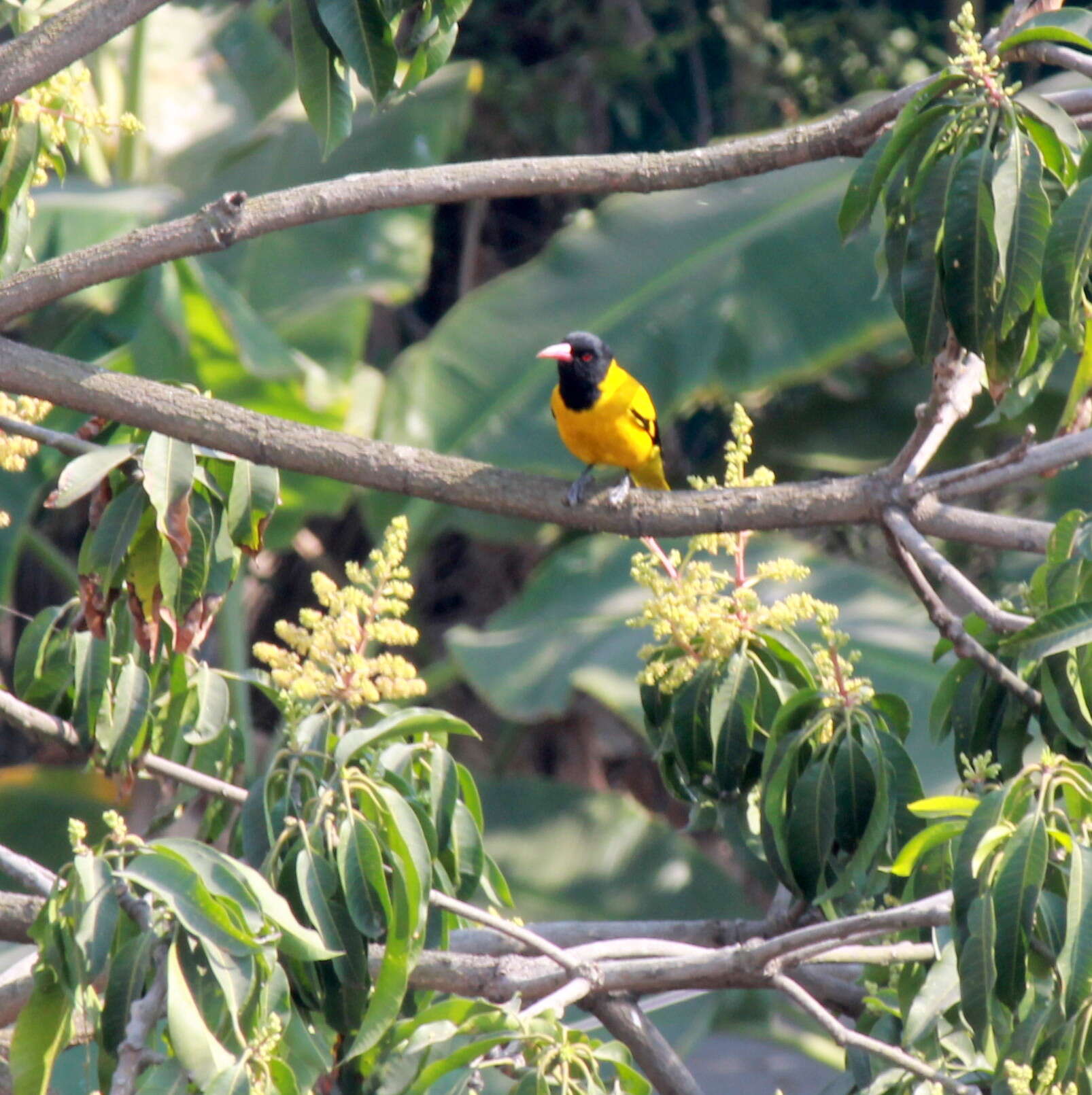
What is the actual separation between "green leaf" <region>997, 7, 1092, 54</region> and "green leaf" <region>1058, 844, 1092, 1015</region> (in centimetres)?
101

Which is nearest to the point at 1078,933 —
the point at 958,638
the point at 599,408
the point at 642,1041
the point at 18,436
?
the point at 958,638

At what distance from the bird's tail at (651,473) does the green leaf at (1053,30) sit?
1748 millimetres

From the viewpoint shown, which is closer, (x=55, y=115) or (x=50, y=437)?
(x=50, y=437)

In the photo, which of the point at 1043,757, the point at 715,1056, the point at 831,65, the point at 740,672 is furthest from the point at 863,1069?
the point at 831,65

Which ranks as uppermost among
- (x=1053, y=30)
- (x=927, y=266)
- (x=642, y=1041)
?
(x=1053, y=30)

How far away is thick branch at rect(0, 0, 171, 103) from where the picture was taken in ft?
7.36

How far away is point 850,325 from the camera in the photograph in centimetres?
504

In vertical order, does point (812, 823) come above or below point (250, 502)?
below

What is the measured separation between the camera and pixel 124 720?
242cm

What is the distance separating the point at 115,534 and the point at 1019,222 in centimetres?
144

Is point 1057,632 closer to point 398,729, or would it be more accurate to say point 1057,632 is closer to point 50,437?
point 398,729

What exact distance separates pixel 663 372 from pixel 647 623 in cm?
287

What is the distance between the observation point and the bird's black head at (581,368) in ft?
11.6

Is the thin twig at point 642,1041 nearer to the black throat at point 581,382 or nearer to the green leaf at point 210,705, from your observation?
the green leaf at point 210,705
